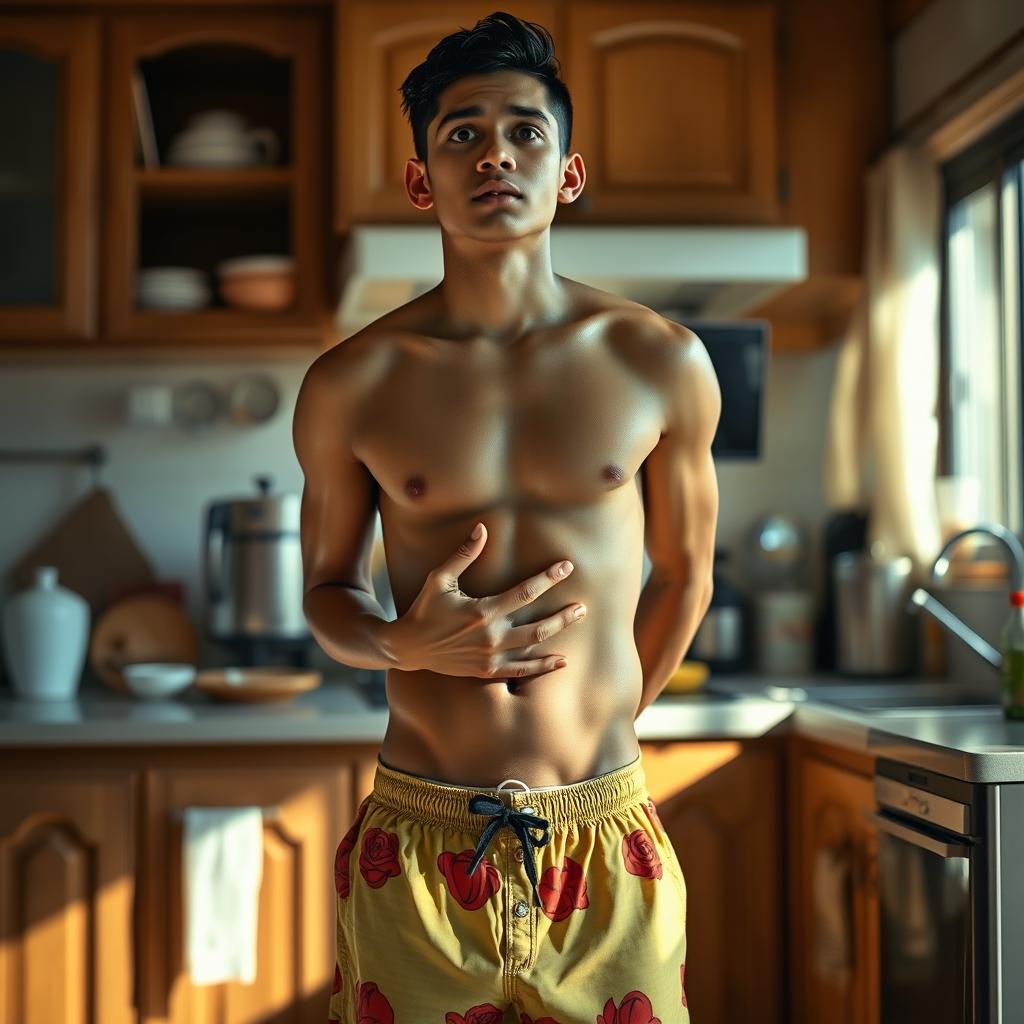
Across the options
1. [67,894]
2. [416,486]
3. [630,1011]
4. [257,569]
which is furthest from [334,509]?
[257,569]

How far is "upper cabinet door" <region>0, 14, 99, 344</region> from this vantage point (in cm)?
254

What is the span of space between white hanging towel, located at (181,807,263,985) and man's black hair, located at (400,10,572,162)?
1287 mm

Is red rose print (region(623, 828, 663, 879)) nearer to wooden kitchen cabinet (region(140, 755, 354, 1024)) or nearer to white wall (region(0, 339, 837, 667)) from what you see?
wooden kitchen cabinet (region(140, 755, 354, 1024))

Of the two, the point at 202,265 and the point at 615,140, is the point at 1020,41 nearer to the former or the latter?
the point at 615,140

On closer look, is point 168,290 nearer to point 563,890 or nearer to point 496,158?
point 496,158

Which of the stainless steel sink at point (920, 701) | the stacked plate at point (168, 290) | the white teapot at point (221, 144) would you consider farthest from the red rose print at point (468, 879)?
the white teapot at point (221, 144)

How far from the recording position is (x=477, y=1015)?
3.87 feet

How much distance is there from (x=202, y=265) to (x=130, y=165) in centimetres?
34

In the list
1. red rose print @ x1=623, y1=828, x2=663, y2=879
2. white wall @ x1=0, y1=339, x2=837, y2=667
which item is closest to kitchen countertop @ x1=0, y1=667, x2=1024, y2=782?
white wall @ x1=0, y1=339, x2=837, y2=667

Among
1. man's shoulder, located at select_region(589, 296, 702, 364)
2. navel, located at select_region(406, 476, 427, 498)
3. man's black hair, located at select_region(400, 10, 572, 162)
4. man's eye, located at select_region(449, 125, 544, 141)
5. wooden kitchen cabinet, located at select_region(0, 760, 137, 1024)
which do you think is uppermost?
man's black hair, located at select_region(400, 10, 572, 162)

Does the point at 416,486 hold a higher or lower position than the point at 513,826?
higher

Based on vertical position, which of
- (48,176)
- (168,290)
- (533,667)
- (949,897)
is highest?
(48,176)

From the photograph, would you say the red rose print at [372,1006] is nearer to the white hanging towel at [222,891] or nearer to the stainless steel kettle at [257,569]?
the white hanging towel at [222,891]

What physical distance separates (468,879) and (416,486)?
0.36m
